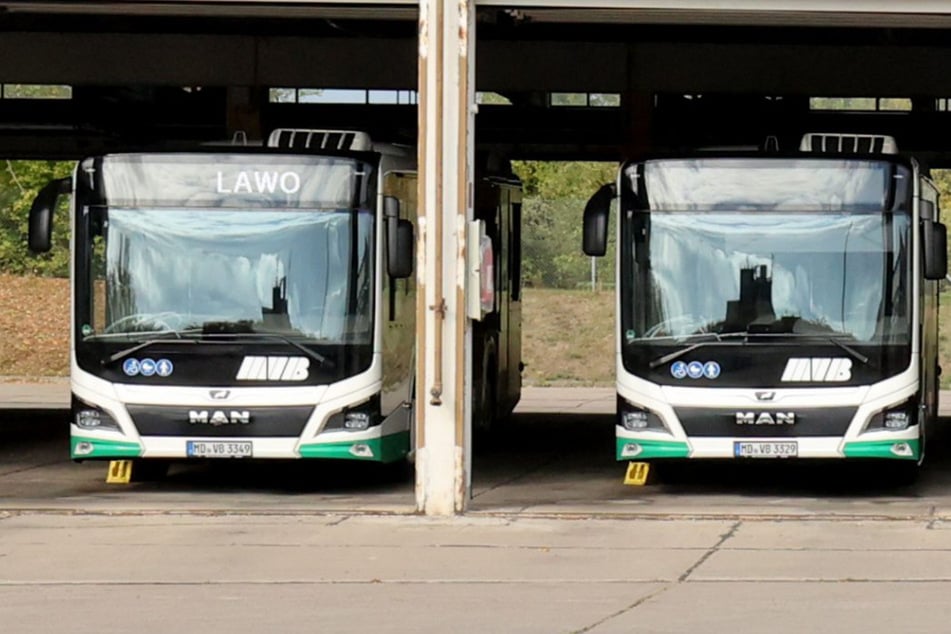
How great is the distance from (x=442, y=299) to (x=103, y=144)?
56.6 ft

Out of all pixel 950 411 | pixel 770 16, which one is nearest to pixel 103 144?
pixel 950 411

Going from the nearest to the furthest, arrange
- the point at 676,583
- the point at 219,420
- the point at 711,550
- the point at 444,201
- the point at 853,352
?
the point at 676,583, the point at 711,550, the point at 444,201, the point at 219,420, the point at 853,352

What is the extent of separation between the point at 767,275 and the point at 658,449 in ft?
5.56

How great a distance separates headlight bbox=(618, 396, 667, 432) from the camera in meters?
16.8

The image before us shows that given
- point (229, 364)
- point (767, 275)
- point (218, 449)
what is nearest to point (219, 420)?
point (218, 449)

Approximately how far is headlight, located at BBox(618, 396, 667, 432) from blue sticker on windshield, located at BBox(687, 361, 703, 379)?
0.43 metres

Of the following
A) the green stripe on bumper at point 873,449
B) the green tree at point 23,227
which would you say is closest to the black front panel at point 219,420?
the green stripe on bumper at point 873,449

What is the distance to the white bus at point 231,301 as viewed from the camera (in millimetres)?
16562

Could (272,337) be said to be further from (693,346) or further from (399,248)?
(693,346)

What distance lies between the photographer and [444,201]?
1516 centimetres

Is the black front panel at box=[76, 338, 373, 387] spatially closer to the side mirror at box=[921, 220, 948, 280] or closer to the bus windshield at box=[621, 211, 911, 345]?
the bus windshield at box=[621, 211, 911, 345]

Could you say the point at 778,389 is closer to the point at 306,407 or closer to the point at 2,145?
the point at 306,407

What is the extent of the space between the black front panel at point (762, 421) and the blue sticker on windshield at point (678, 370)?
0.33m

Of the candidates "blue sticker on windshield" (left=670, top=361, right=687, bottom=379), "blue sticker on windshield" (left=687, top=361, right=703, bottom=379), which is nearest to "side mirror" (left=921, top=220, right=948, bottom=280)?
"blue sticker on windshield" (left=687, top=361, right=703, bottom=379)
